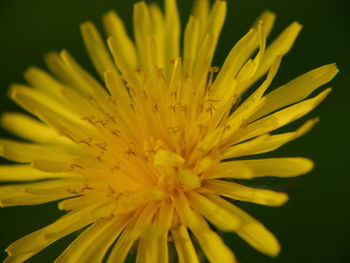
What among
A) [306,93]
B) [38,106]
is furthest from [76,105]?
[306,93]

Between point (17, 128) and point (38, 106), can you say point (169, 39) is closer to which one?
point (38, 106)

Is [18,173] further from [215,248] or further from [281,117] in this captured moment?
[281,117]

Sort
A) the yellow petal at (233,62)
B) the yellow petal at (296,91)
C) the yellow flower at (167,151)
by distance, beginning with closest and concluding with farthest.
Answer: the yellow flower at (167,151) → the yellow petal at (296,91) → the yellow petal at (233,62)

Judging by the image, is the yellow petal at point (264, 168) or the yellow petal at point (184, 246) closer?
the yellow petal at point (264, 168)

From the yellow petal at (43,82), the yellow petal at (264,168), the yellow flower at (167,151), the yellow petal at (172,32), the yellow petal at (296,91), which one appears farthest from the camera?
the yellow petal at (43,82)

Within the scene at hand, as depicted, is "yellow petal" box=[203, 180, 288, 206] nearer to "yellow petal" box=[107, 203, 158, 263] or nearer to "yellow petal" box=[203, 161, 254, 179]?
"yellow petal" box=[203, 161, 254, 179]

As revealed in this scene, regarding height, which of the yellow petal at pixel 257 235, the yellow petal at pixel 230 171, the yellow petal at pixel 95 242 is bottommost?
the yellow petal at pixel 257 235

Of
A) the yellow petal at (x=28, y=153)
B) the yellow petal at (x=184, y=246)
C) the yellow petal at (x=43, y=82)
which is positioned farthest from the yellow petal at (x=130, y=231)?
the yellow petal at (x=43, y=82)

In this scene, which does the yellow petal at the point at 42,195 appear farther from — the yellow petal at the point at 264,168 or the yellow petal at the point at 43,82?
the yellow petal at the point at 43,82
